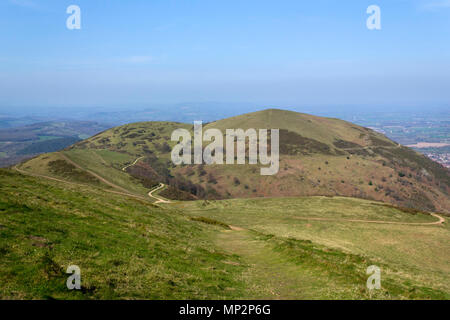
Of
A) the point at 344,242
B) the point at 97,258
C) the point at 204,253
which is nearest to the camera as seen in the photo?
the point at 97,258

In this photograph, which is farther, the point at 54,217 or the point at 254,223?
the point at 254,223

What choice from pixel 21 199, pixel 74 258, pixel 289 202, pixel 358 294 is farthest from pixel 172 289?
pixel 289 202

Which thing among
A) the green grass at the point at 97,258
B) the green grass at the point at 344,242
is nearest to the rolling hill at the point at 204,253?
the green grass at the point at 97,258

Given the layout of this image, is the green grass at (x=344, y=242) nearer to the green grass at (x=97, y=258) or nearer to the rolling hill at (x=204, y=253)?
the rolling hill at (x=204, y=253)

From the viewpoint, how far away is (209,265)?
22.3m

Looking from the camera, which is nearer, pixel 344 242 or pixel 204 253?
pixel 204 253

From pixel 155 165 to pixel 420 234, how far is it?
165 m

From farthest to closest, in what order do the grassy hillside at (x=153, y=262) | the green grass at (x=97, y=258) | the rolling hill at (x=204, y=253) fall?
Answer: the rolling hill at (x=204, y=253) < the grassy hillside at (x=153, y=262) < the green grass at (x=97, y=258)

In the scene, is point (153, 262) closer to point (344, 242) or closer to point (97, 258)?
point (97, 258)

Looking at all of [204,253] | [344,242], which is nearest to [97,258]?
[204,253]

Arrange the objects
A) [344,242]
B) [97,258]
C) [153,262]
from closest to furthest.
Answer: [97,258] < [153,262] < [344,242]

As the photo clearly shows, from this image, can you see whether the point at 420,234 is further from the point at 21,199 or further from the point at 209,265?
the point at 21,199

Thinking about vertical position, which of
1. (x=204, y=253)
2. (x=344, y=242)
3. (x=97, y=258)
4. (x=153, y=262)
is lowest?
(x=344, y=242)
